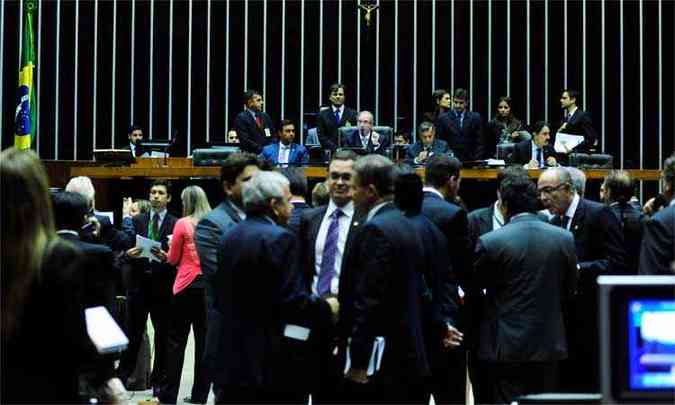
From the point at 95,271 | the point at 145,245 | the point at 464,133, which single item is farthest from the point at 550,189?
the point at 464,133

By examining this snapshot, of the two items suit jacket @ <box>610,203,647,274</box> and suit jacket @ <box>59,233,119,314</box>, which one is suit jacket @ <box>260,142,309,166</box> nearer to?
suit jacket @ <box>610,203,647,274</box>

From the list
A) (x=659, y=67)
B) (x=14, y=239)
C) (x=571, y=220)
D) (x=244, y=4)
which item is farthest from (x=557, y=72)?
(x=14, y=239)

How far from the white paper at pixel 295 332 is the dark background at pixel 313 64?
11317 millimetres

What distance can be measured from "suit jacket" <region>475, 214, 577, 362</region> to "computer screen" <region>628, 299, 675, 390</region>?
278 centimetres

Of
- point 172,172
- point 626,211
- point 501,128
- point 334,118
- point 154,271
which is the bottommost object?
point 154,271

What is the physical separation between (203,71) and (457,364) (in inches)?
412

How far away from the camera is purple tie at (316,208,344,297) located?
226 inches

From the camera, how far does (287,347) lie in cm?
507

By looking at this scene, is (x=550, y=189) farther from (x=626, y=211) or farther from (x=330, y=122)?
(x=330, y=122)

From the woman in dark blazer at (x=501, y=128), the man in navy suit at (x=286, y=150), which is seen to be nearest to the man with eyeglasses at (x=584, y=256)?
the man in navy suit at (x=286, y=150)

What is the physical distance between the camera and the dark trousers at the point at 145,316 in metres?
8.53

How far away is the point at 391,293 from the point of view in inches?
201

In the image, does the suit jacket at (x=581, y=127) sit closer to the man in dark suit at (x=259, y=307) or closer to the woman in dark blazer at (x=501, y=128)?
the woman in dark blazer at (x=501, y=128)

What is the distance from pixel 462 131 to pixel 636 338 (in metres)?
10.2
